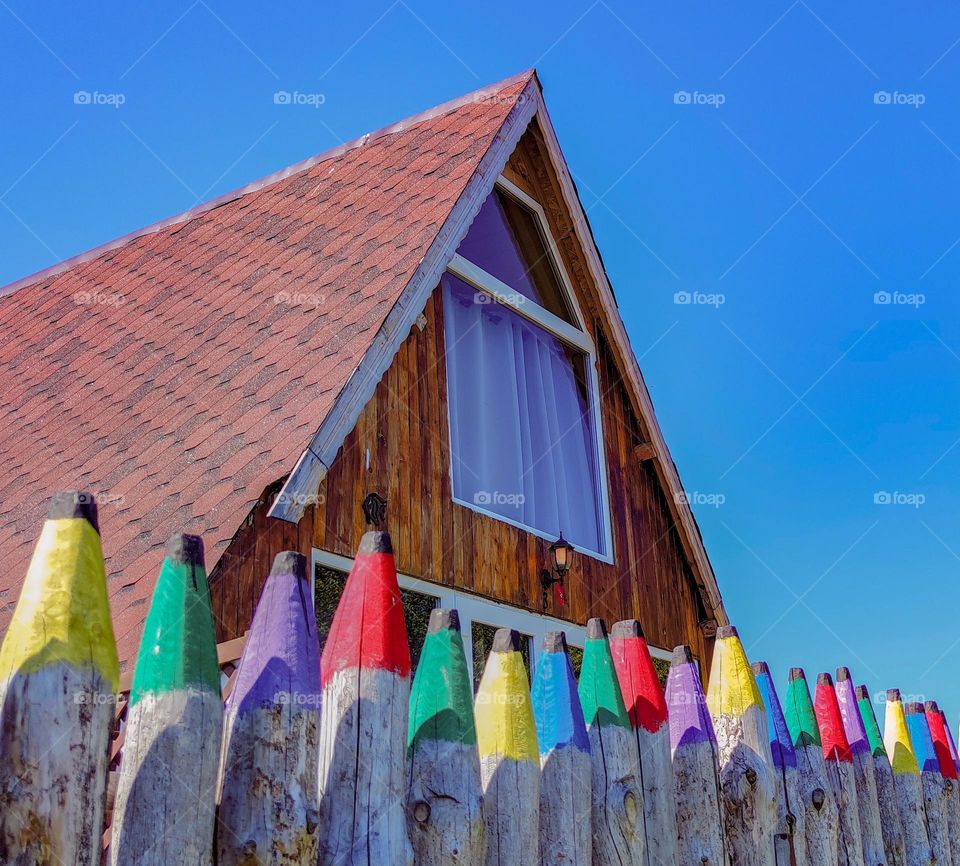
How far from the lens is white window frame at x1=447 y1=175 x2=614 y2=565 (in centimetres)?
764

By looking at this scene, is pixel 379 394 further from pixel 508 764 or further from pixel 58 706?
pixel 58 706

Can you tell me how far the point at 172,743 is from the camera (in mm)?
2299

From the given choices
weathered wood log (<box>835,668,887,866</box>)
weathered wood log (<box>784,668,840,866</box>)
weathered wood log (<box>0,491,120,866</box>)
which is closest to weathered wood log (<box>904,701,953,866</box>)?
weathered wood log (<box>835,668,887,866</box>)

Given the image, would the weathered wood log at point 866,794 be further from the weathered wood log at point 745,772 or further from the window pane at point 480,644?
the window pane at point 480,644

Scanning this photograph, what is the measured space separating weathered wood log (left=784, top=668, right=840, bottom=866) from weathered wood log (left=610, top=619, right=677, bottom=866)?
2.86 ft

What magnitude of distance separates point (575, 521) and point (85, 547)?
598 centimetres

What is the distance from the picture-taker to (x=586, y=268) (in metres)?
8.66

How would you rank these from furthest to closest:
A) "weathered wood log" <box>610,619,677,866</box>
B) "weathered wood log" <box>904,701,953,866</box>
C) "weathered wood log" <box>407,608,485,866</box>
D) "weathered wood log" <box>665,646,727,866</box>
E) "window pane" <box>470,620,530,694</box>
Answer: "window pane" <box>470,620,530,694</box> → "weathered wood log" <box>904,701,953,866</box> → "weathered wood log" <box>665,646,727,866</box> → "weathered wood log" <box>610,619,677,866</box> → "weathered wood log" <box>407,608,485,866</box>

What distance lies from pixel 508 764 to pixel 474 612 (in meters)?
3.76

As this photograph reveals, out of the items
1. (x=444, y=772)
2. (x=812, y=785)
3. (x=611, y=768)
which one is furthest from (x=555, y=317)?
(x=444, y=772)

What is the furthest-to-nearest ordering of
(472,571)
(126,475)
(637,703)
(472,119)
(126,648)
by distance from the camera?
(472,119), (472,571), (126,475), (126,648), (637,703)

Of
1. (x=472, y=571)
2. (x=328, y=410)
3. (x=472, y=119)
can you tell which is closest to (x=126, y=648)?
(x=328, y=410)

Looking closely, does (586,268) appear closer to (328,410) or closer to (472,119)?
(472,119)

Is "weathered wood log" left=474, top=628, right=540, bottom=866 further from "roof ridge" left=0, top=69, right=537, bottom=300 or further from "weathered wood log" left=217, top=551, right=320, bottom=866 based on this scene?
"roof ridge" left=0, top=69, right=537, bottom=300
